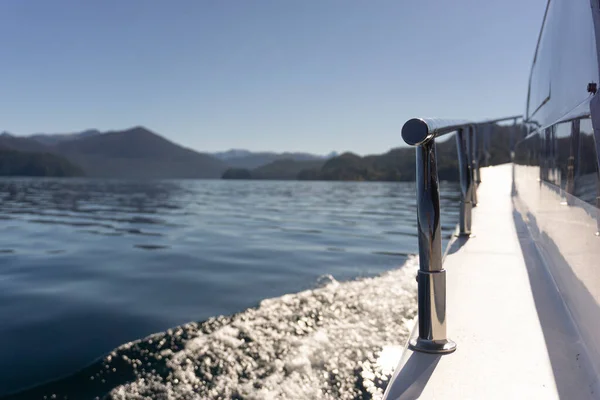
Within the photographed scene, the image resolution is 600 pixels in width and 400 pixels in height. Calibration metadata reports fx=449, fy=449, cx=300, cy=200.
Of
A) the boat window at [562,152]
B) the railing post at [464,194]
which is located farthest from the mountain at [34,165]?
the boat window at [562,152]

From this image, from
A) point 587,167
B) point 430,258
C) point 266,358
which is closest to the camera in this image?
point 430,258

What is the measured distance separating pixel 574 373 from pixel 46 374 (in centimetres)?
258

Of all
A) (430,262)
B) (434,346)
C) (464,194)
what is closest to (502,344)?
(434,346)

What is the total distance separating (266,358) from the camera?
247 centimetres

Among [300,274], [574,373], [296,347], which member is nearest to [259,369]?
[296,347]

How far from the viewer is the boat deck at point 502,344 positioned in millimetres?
1217

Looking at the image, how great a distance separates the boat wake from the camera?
2.12 metres

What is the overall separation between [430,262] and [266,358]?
1.36 m

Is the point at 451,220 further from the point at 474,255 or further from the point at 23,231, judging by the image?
the point at 23,231

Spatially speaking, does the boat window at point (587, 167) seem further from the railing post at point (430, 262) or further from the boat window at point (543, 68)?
the boat window at point (543, 68)

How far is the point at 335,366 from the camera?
7.47 ft

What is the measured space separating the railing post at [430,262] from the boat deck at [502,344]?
0.06 m

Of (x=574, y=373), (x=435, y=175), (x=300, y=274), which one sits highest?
(x=435, y=175)

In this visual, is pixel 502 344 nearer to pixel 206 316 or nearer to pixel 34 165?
pixel 206 316
